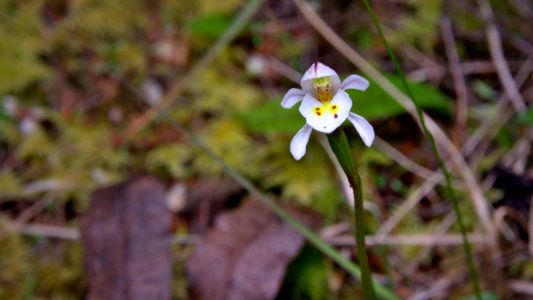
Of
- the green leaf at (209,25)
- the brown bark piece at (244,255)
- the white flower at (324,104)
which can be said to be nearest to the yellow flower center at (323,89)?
the white flower at (324,104)

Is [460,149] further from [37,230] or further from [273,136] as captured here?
[37,230]

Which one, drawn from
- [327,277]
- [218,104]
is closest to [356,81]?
[327,277]

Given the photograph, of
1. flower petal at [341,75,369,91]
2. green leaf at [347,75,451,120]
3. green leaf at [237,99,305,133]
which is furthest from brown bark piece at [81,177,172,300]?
flower petal at [341,75,369,91]

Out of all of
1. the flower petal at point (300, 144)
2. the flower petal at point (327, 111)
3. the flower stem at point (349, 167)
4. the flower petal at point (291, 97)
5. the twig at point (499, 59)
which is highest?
the twig at point (499, 59)

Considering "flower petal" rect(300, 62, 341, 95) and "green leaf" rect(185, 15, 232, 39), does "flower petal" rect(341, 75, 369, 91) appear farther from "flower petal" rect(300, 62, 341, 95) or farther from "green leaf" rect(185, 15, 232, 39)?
"green leaf" rect(185, 15, 232, 39)

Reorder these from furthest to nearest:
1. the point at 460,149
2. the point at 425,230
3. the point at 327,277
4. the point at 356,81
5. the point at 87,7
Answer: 1. the point at 87,7
2. the point at 460,149
3. the point at 425,230
4. the point at 327,277
5. the point at 356,81

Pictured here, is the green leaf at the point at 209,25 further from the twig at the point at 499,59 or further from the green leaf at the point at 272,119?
the twig at the point at 499,59
